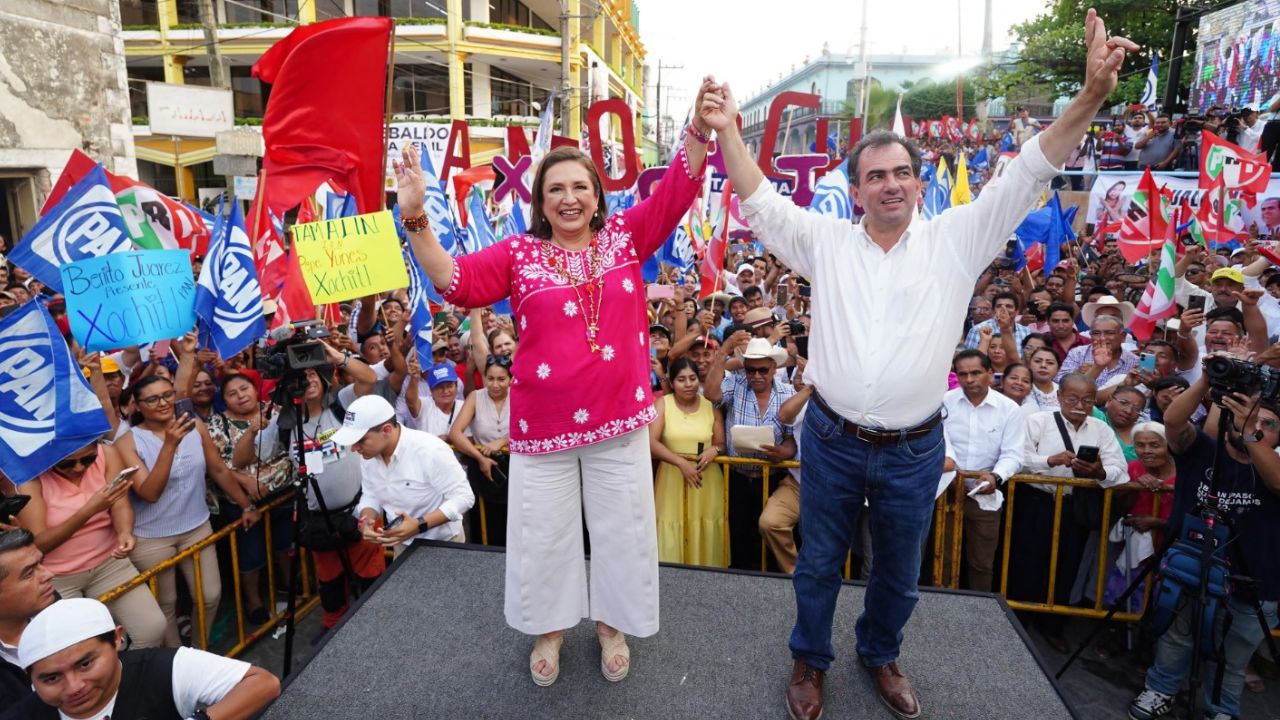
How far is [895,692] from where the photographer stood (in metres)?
2.47

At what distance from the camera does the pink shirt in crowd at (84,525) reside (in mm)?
3316

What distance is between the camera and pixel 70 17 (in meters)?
9.80

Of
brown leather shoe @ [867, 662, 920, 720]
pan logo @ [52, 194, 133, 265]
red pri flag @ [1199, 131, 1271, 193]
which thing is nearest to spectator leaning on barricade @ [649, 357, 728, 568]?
brown leather shoe @ [867, 662, 920, 720]

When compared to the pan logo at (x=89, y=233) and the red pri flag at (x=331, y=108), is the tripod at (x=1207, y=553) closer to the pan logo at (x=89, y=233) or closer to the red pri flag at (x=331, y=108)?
the red pri flag at (x=331, y=108)

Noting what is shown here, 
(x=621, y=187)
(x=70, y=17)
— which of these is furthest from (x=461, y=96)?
(x=621, y=187)

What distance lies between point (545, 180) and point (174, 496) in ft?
9.77

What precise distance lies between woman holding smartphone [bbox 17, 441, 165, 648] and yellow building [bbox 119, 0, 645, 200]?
19.7m

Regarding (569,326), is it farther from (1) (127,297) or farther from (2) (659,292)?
(2) (659,292)

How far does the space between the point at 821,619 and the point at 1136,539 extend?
271 centimetres

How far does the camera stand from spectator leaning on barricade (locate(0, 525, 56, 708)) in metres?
2.47

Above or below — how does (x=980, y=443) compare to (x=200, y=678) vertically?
above

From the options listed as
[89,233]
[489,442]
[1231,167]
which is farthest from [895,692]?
[1231,167]

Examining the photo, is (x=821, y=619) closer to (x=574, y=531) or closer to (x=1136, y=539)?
(x=574, y=531)

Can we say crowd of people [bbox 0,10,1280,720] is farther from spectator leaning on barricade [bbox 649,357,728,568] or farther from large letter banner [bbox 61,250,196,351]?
large letter banner [bbox 61,250,196,351]
